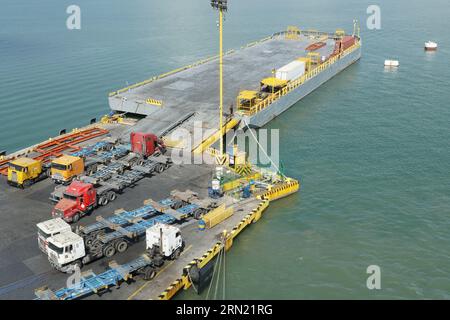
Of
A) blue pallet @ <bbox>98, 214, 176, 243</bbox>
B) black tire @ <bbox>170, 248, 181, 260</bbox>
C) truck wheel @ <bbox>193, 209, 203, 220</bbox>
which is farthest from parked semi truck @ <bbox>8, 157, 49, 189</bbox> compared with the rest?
black tire @ <bbox>170, 248, 181, 260</bbox>

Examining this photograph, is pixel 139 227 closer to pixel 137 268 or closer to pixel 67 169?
pixel 137 268

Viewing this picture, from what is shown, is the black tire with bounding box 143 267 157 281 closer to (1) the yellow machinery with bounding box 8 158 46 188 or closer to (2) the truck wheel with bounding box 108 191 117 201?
(2) the truck wheel with bounding box 108 191 117 201

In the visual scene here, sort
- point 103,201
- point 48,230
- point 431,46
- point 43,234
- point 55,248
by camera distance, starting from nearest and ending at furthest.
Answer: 1. point 55,248
2. point 48,230
3. point 43,234
4. point 103,201
5. point 431,46

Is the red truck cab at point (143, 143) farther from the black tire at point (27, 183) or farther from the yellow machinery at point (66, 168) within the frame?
the black tire at point (27, 183)

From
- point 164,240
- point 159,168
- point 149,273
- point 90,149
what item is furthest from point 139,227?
point 90,149

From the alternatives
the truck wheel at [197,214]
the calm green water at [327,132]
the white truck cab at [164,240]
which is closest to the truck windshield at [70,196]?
the white truck cab at [164,240]
